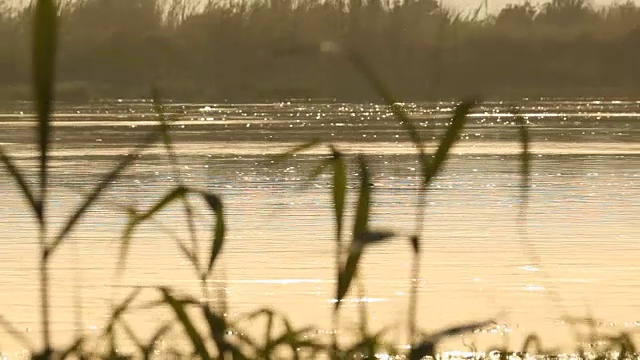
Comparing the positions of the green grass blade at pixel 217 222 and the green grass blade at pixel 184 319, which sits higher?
the green grass blade at pixel 217 222

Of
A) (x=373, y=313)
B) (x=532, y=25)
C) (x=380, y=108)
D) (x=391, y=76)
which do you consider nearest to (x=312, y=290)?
(x=373, y=313)

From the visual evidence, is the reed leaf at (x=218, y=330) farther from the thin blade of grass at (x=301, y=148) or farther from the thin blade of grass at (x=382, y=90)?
the thin blade of grass at (x=382, y=90)

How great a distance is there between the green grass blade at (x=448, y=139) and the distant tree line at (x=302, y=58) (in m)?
34.1

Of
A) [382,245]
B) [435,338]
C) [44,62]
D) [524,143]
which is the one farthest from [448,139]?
[382,245]

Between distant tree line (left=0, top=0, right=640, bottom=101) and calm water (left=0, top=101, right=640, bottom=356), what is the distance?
18.0 m

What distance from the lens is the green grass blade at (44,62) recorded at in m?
3.02

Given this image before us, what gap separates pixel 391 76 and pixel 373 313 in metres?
32.7

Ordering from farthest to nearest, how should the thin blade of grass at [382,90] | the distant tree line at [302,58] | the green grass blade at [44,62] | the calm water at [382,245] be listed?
the distant tree line at [302,58] < the calm water at [382,245] < the thin blade of grass at [382,90] < the green grass blade at [44,62]

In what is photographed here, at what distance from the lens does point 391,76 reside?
129 feet

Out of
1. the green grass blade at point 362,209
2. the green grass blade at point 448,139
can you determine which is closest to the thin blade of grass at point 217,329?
the green grass blade at point 362,209

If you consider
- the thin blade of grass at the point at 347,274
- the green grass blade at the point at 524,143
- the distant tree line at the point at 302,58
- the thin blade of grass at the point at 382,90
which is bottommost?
the distant tree line at the point at 302,58

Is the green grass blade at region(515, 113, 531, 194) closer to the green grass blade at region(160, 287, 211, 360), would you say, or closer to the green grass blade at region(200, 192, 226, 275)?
the green grass blade at region(200, 192, 226, 275)

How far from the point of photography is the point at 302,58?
38688 millimetres

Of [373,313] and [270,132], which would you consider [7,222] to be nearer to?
[373,313]
